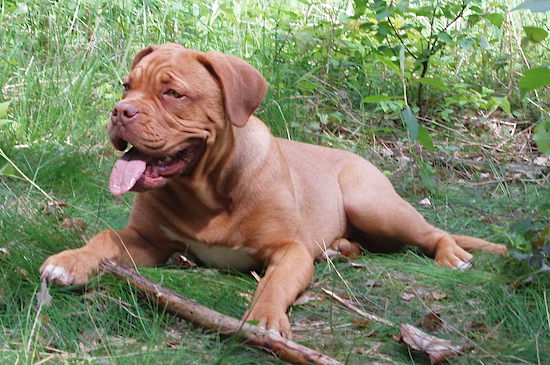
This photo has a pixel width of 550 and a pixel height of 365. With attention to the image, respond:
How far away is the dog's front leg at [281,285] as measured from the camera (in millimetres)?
3023

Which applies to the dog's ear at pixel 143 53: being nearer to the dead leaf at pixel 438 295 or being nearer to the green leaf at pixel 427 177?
the dead leaf at pixel 438 295

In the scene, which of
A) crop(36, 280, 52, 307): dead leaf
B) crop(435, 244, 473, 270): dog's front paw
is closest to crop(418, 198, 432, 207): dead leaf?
crop(435, 244, 473, 270): dog's front paw

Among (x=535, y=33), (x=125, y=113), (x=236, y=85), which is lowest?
(x=125, y=113)

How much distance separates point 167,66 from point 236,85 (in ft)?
1.03

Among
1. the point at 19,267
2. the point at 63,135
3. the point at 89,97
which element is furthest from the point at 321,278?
the point at 89,97

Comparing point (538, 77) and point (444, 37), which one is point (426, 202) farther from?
point (538, 77)

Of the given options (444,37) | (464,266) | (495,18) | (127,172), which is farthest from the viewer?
(444,37)

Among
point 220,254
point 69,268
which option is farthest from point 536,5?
point 220,254

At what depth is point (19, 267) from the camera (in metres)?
3.21

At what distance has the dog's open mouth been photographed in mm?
3422

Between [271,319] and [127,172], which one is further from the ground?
[127,172]

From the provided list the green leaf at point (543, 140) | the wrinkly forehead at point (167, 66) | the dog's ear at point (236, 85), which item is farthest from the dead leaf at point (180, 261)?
the green leaf at point (543, 140)

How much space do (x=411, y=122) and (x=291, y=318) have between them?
121 cm

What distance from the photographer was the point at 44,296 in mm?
2988
